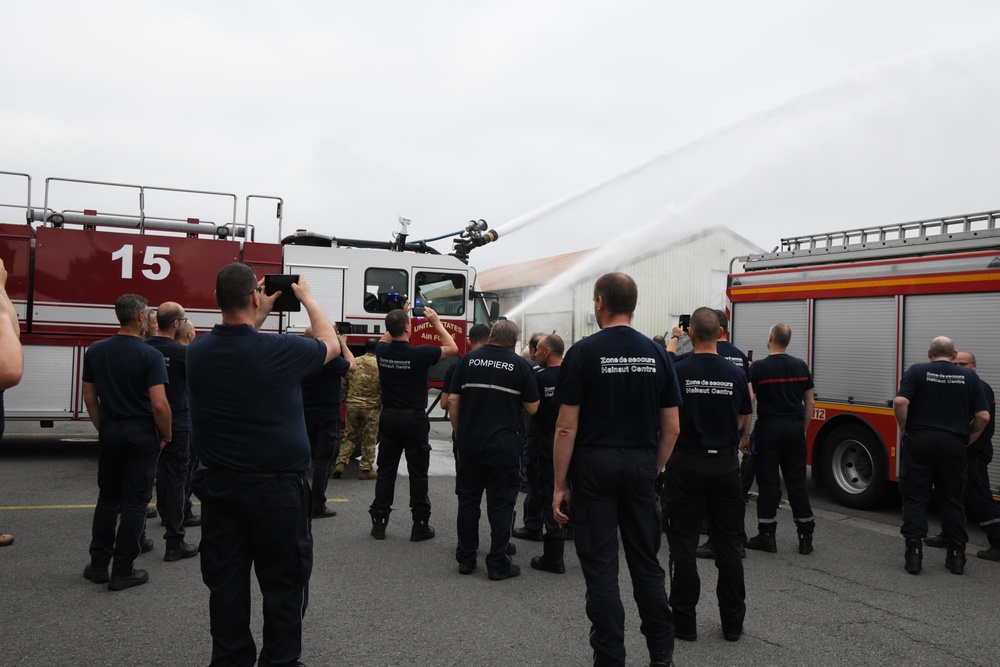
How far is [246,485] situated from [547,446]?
10.8 feet

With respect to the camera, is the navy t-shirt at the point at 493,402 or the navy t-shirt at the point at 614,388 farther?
the navy t-shirt at the point at 493,402

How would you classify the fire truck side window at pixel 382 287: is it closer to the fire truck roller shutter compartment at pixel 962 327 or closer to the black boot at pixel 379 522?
the black boot at pixel 379 522

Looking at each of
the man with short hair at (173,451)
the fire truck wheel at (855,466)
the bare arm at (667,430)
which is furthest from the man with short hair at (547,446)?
the fire truck wheel at (855,466)

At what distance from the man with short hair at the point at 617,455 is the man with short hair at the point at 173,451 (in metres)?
3.45

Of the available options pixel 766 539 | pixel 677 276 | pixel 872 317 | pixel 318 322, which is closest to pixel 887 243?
pixel 872 317

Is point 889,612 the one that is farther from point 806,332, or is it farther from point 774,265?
point 774,265

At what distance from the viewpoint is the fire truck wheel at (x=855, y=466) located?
8203 mm

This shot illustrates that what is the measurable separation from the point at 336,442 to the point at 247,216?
5.61 meters

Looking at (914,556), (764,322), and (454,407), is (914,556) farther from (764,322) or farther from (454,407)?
(764,322)

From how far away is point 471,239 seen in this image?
498 inches

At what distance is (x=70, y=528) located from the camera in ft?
21.6

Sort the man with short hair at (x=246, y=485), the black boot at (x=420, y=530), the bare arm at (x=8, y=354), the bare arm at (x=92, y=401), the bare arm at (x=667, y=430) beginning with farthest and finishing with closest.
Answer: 1. the black boot at (x=420, y=530)
2. the bare arm at (x=92, y=401)
3. the bare arm at (x=667, y=430)
4. the man with short hair at (x=246, y=485)
5. the bare arm at (x=8, y=354)

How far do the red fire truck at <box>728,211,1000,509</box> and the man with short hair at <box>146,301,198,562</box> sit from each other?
274 inches

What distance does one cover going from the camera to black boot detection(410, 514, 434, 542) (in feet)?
21.6
